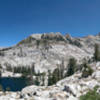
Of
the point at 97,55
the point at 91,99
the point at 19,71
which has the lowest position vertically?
the point at 19,71

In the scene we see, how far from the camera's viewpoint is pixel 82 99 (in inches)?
508

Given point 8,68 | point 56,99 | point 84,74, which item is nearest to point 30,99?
point 56,99

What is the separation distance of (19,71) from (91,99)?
171 m

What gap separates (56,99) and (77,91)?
3.91 m

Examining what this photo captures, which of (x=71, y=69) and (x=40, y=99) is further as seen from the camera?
(x=71, y=69)

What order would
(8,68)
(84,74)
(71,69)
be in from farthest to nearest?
(8,68) < (71,69) < (84,74)

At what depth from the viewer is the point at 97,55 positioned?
6644 centimetres

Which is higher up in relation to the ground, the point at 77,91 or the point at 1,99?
the point at 77,91

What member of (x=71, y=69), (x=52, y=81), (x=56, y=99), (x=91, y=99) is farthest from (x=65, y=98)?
(x=71, y=69)

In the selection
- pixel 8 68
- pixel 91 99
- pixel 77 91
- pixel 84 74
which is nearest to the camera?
pixel 91 99

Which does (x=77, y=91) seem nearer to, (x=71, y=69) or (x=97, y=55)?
(x=97, y=55)

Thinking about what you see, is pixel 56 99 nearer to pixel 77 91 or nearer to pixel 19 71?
pixel 77 91

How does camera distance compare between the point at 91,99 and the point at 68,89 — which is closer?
the point at 91,99

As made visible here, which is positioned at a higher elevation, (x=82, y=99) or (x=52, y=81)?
(x=82, y=99)
